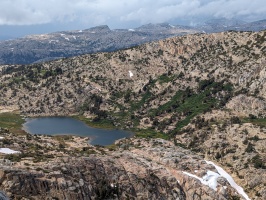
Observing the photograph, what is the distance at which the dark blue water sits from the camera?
507 ft

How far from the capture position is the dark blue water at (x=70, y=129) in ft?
507

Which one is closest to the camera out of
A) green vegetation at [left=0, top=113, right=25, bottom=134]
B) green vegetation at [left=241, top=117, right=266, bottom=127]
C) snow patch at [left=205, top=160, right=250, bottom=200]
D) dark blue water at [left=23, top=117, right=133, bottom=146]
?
snow patch at [left=205, top=160, right=250, bottom=200]

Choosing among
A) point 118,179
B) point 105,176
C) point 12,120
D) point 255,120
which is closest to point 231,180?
point 118,179

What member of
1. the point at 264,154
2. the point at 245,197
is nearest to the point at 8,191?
the point at 245,197

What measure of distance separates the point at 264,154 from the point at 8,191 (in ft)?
267

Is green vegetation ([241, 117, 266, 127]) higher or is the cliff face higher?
the cliff face

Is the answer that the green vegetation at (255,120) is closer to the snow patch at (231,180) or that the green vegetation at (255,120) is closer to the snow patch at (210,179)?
the snow patch at (231,180)

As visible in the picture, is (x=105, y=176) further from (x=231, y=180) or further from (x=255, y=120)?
(x=255, y=120)

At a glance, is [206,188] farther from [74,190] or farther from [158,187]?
[74,190]

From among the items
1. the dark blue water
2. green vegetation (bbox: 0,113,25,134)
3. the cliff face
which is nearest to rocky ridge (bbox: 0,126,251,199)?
the cliff face

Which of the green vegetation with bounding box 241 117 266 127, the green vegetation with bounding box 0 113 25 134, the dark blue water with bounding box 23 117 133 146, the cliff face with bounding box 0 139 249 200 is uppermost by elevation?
Result: the cliff face with bounding box 0 139 249 200

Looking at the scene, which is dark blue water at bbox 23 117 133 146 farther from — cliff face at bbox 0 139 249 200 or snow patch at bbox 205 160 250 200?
snow patch at bbox 205 160 250 200

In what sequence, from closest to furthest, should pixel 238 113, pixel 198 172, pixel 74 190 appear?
pixel 74 190, pixel 198 172, pixel 238 113

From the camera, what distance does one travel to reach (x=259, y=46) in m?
194
